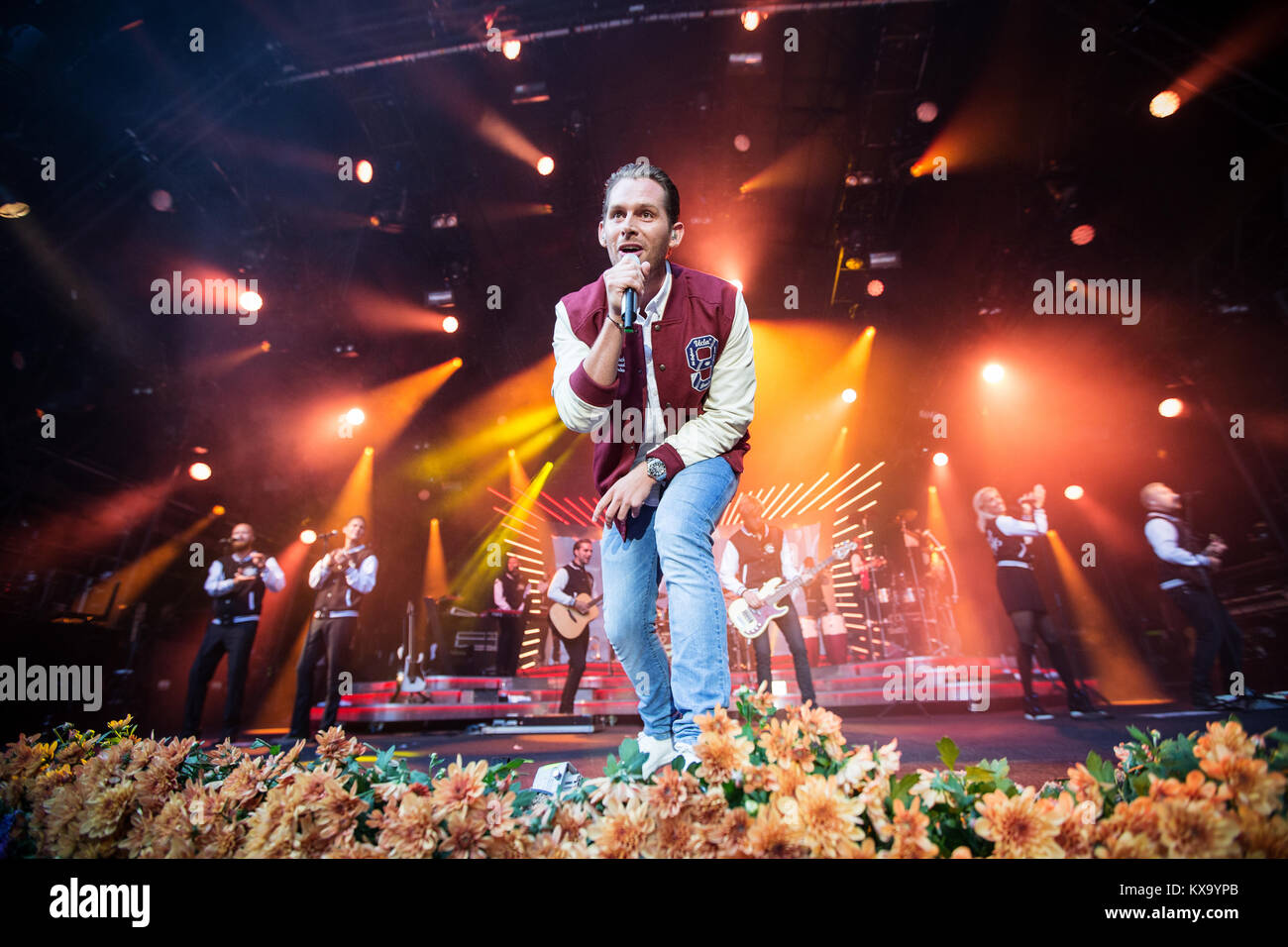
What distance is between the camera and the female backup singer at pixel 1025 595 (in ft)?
16.9

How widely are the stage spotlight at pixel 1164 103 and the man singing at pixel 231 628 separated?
950 centimetres

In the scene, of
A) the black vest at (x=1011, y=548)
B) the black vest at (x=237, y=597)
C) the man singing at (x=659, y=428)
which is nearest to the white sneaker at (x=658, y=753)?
the man singing at (x=659, y=428)

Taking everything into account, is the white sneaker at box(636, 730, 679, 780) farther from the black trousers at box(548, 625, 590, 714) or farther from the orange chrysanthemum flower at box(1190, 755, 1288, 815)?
the black trousers at box(548, 625, 590, 714)

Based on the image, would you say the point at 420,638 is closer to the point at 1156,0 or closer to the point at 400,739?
the point at 400,739

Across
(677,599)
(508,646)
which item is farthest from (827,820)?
(508,646)

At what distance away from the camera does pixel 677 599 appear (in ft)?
4.82

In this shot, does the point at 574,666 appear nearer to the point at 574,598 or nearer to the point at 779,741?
the point at 574,598

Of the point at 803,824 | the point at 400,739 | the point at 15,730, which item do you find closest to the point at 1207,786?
the point at 803,824

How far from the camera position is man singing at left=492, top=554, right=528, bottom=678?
842cm

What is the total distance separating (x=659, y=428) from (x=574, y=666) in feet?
18.0

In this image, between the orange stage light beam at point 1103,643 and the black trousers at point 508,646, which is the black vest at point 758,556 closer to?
the black trousers at point 508,646

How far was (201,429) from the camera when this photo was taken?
786 centimetres

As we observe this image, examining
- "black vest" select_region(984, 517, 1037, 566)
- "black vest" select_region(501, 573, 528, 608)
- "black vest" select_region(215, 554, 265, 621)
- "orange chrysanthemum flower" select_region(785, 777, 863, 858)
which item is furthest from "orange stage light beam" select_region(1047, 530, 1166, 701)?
"black vest" select_region(215, 554, 265, 621)

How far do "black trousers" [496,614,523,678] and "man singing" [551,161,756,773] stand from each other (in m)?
7.31
